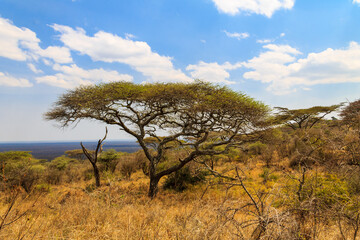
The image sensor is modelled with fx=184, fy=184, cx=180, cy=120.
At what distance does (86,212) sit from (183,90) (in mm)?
6671

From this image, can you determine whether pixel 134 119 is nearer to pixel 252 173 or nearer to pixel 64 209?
pixel 64 209

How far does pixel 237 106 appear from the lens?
9250mm

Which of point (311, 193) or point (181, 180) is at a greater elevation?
point (311, 193)

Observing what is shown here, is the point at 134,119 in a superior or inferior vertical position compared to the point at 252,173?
superior

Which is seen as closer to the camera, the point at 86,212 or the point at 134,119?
the point at 86,212

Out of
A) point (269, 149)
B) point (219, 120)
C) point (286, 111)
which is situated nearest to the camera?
point (219, 120)

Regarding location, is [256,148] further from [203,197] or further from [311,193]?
[311,193]

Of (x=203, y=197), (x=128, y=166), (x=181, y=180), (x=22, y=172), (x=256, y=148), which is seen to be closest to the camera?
(x=203, y=197)

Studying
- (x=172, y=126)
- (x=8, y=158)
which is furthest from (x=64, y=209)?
(x=8, y=158)

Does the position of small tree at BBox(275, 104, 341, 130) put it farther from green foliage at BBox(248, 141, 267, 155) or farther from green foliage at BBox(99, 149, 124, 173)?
green foliage at BBox(99, 149, 124, 173)

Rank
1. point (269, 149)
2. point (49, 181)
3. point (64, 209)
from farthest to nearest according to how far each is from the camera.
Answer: point (269, 149) → point (49, 181) → point (64, 209)

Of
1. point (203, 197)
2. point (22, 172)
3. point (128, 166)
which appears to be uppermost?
point (22, 172)

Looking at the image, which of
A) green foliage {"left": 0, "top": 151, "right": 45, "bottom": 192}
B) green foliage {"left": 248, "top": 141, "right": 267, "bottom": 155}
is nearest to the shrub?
green foliage {"left": 0, "top": 151, "right": 45, "bottom": 192}

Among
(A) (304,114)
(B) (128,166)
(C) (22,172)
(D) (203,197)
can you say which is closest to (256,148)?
(A) (304,114)
